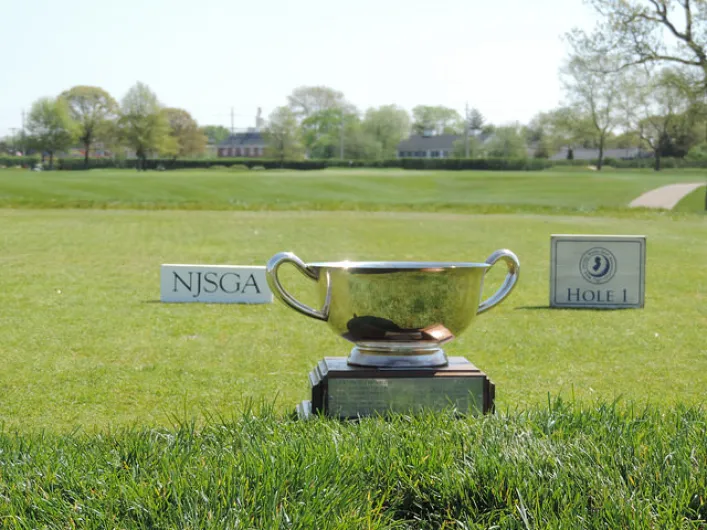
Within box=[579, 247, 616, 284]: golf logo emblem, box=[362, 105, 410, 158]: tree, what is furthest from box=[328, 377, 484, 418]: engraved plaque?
box=[362, 105, 410, 158]: tree

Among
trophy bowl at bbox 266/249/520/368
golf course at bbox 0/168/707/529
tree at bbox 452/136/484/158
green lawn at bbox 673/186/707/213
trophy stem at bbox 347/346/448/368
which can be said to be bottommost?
green lawn at bbox 673/186/707/213

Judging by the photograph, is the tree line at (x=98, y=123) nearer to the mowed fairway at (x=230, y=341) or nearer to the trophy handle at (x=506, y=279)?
the mowed fairway at (x=230, y=341)

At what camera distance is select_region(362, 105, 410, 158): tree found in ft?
433

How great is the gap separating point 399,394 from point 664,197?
43.1m

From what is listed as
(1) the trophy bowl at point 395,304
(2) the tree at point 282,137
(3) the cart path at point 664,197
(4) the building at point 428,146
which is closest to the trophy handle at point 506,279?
(1) the trophy bowl at point 395,304

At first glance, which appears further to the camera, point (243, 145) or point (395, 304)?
point (243, 145)

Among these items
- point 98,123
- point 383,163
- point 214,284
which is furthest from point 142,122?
point 214,284

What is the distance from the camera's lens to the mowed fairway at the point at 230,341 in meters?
5.21

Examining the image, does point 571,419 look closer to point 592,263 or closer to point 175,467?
point 175,467

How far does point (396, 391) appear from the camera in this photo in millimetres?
3812

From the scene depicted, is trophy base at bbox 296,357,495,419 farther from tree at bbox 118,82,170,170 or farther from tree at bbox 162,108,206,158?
tree at bbox 162,108,206,158

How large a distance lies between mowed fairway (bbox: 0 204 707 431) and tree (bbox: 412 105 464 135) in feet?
476

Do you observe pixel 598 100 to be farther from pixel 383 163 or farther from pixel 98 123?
pixel 98 123

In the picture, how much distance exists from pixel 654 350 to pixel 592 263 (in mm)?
2363
